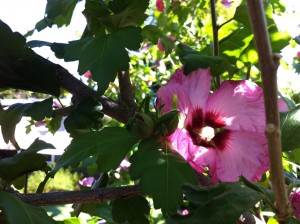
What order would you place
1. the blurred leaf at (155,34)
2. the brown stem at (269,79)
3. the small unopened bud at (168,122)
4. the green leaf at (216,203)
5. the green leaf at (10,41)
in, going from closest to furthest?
the brown stem at (269,79)
the green leaf at (216,203)
the small unopened bud at (168,122)
the green leaf at (10,41)
the blurred leaf at (155,34)

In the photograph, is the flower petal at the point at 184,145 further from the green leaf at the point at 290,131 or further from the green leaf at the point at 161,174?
the green leaf at the point at 290,131

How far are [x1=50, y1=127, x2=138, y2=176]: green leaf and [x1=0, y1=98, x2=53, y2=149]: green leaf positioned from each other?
0.15 meters

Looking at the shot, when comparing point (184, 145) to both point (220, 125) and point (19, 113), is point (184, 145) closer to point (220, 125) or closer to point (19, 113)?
point (220, 125)

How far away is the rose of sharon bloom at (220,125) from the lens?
55cm

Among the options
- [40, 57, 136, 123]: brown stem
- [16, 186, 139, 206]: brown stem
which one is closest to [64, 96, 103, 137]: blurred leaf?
[40, 57, 136, 123]: brown stem

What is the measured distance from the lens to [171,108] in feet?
A: 1.84

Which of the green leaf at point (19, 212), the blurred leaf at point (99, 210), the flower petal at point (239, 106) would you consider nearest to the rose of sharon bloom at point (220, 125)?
the flower petal at point (239, 106)

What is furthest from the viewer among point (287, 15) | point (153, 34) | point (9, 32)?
point (153, 34)

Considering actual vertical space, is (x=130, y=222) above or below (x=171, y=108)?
below

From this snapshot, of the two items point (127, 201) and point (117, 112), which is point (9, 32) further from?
point (127, 201)

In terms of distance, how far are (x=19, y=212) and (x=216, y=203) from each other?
0.86 ft

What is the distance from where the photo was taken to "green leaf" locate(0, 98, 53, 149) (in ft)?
2.27

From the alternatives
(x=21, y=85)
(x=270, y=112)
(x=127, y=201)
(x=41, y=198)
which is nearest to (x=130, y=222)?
(x=127, y=201)

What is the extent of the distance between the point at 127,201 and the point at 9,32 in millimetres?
340
